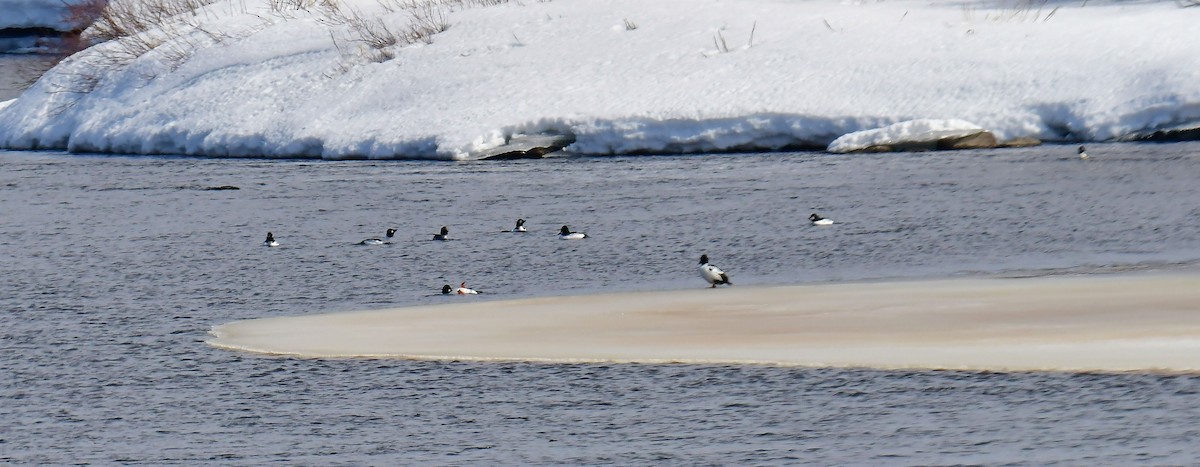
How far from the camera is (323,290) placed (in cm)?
1641

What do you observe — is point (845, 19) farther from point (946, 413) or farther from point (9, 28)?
point (9, 28)

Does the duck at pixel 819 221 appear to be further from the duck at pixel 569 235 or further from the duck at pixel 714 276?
the duck at pixel 714 276

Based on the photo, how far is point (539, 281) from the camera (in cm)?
1666

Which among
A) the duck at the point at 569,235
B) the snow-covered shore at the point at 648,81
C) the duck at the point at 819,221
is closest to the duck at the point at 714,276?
the duck at the point at 569,235

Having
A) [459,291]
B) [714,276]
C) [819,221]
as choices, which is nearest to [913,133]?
[819,221]

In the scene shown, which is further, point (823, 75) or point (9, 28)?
point (9, 28)

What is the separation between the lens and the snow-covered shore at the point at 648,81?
1087 inches

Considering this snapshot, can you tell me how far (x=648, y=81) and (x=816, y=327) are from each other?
54.6ft

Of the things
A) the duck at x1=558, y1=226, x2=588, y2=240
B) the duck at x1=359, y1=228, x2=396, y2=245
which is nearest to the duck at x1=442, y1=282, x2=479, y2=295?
the duck at x1=558, y1=226, x2=588, y2=240

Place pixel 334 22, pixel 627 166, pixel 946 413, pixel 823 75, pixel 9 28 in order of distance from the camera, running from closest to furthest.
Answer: pixel 946 413, pixel 627 166, pixel 823 75, pixel 334 22, pixel 9 28

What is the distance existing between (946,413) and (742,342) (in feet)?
8.65

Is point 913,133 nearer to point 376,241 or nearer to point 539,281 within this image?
point 376,241

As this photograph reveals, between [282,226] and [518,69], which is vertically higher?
[518,69]

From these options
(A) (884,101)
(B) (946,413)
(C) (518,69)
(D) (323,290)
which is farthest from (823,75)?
(B) (946,413)
